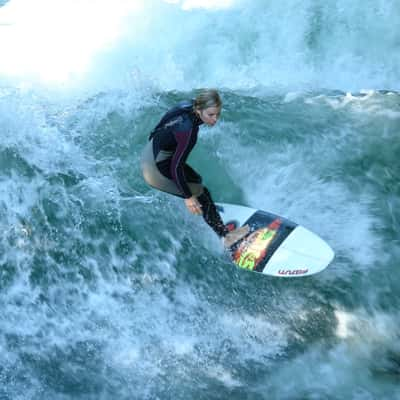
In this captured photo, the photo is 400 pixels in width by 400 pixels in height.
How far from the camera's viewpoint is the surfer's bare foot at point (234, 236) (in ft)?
17.5

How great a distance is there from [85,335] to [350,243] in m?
2.76

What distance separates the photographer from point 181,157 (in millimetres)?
4305

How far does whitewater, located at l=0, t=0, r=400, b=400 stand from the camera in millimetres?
4770

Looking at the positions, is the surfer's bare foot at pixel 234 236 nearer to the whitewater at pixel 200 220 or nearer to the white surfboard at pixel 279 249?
the white surfboard at pixel 279 249

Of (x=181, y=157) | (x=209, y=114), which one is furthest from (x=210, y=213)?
(x=209, y=114)

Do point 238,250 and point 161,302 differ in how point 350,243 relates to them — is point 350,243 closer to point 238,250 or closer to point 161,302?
point 238,250

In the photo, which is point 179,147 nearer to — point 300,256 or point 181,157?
point 181,157

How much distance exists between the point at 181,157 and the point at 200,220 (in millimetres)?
1614

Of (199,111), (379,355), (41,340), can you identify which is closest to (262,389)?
(379,355)

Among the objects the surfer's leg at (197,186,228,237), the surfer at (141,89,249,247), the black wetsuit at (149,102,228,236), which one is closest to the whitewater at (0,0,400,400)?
the surfer's leg at (197,186,228,237)

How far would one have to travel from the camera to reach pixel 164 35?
9172 mm

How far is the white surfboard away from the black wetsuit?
504 mm

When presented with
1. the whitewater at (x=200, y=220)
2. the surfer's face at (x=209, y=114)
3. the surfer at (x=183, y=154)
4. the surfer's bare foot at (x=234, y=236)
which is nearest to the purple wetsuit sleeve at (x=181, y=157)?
the surfer at (x=183, y=154)

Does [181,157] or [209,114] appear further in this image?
[181,157]
